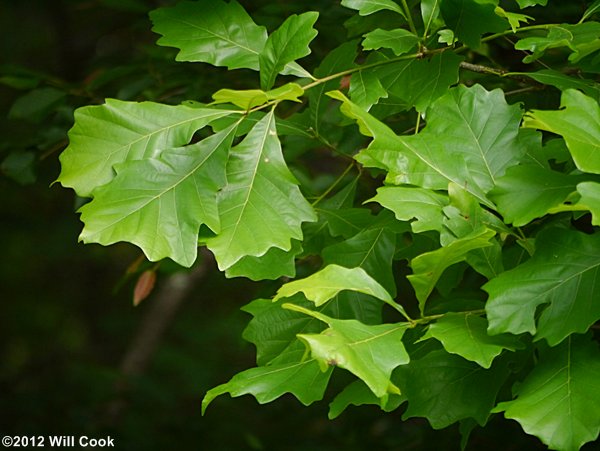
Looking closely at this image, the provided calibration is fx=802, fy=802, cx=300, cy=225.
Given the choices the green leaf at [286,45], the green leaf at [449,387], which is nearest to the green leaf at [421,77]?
the green leaf at [286,45]

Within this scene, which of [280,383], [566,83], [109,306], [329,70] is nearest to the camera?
[280,383]

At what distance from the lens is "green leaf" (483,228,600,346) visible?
90 centimetres

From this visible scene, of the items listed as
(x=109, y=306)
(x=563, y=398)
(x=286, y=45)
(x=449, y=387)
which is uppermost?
(x=286, y=45)

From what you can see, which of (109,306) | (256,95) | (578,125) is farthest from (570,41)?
(109,306)

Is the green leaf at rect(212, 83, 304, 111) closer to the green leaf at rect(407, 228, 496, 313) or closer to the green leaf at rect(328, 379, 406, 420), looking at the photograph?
the green leaf at rect(407, 228, 496, 313)

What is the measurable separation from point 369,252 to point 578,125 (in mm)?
374

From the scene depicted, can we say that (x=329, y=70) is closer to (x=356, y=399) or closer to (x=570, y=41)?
(x=570, y=41)

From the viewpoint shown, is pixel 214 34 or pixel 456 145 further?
pixel 214 34

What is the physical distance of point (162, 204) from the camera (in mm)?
1042

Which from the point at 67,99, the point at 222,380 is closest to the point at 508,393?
the point at 67,99

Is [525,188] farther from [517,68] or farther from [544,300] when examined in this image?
[517,68]

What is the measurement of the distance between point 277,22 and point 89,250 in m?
3.23

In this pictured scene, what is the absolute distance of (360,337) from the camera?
35.5 inches

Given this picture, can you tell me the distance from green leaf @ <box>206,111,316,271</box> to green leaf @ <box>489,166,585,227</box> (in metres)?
0.27
